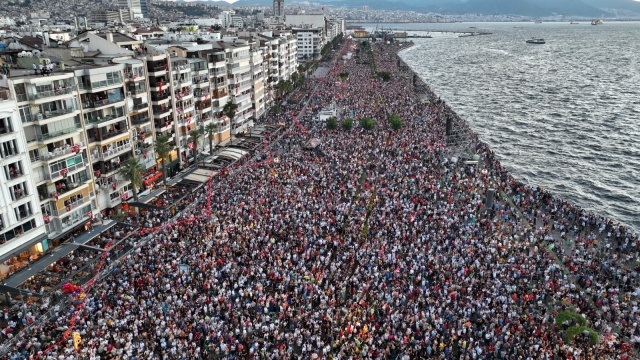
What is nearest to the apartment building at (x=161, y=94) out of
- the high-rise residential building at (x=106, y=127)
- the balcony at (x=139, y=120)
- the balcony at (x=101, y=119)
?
the balcony at (x=139, y=120)

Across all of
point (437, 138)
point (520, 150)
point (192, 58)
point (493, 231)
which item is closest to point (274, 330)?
point (493, 231)

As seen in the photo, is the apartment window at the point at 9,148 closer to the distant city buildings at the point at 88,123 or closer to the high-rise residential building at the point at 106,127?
the distant city buildings at the point at 88,123

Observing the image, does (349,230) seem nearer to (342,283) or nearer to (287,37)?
(342,283)

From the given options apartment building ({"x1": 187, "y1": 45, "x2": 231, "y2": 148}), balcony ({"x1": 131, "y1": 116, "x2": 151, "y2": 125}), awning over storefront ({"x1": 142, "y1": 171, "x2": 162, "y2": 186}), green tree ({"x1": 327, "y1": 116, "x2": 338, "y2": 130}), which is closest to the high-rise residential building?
balcony ({"x1": 131, "y1": 116, "x2": 151, "y2": 125})

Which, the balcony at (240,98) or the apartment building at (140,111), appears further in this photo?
the balcony at (240,98)

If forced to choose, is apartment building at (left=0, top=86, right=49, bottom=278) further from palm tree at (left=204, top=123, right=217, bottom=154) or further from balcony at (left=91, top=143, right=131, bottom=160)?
palm tree at (left=204, top=123, right=217, bottom=154)
